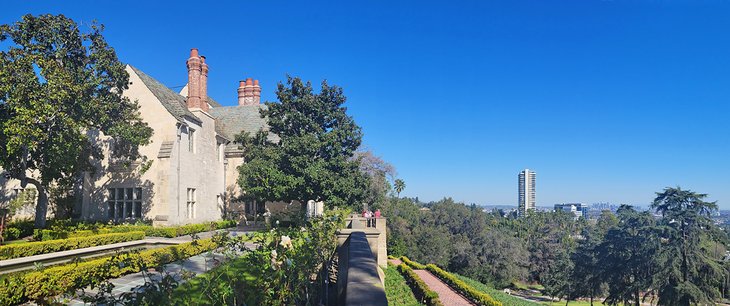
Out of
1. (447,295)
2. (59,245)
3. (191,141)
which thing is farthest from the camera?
(191,141)

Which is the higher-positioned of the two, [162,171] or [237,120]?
[237,120]

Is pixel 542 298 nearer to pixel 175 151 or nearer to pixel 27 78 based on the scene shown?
pixel 175 151

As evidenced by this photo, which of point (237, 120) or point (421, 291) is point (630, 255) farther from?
point (237, 120)

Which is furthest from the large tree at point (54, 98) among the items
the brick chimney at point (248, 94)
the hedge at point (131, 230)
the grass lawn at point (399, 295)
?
the brick chimney at point (248, 94)

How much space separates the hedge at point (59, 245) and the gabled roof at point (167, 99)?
8.91m

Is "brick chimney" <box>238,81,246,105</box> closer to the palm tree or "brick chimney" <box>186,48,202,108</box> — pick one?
"brick chimney" <box>186,48,202,108</box>

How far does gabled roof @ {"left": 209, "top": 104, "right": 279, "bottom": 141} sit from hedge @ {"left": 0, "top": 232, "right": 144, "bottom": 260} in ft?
48.8

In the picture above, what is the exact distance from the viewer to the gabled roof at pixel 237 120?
106 ft

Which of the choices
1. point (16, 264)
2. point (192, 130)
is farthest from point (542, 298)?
point (16, 264)

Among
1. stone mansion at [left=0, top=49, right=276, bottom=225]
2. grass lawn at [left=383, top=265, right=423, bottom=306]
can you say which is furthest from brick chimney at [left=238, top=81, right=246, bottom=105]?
grass lawn at [left=383, top=265, right=423, bottom=306]

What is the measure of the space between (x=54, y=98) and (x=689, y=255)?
39730mm

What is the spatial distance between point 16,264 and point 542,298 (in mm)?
64374

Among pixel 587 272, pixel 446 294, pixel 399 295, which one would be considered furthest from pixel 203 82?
pixel 587 272

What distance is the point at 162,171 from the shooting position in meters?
23.3
